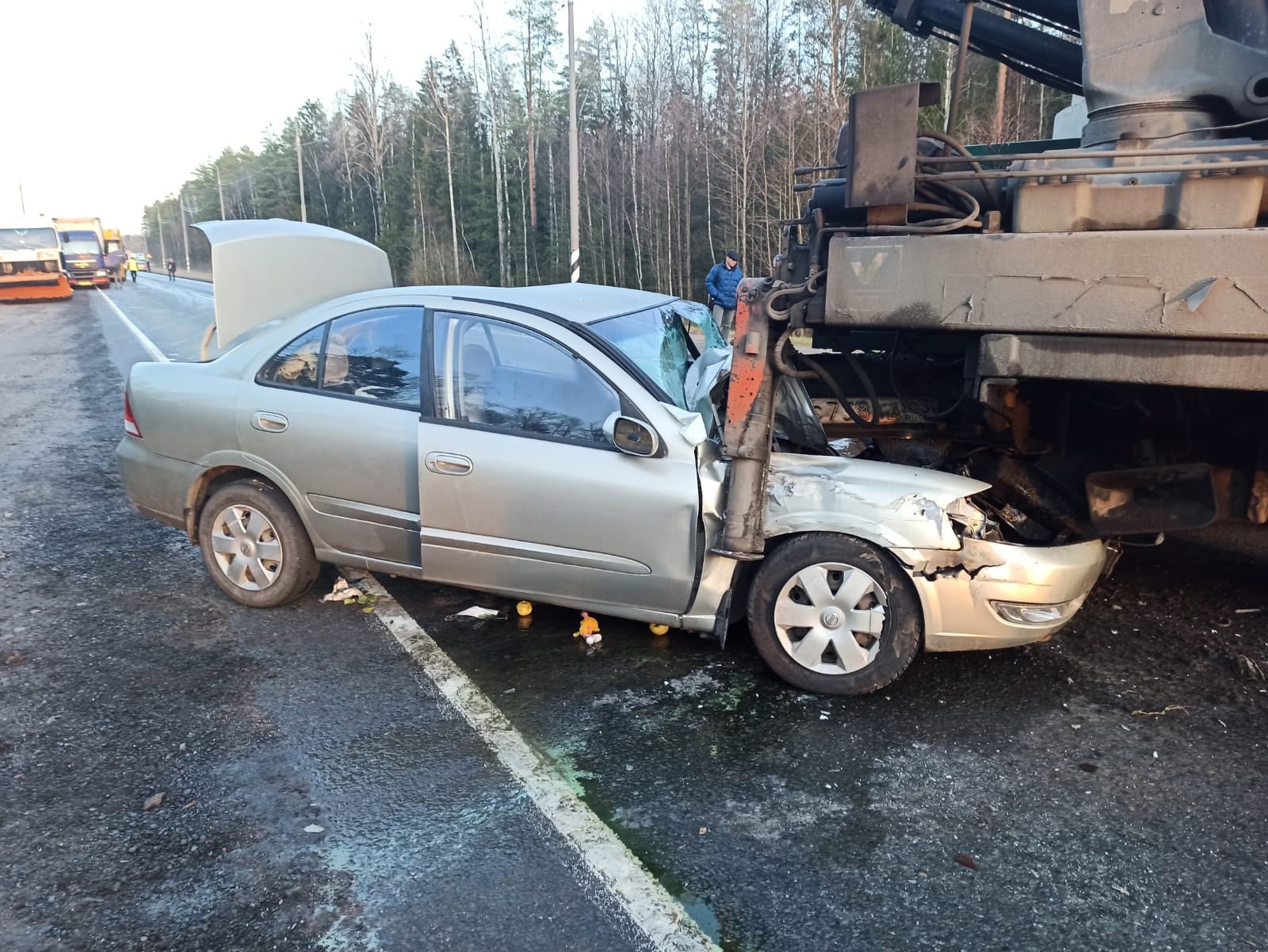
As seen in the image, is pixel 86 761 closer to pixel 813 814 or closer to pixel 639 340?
pixel 813 814

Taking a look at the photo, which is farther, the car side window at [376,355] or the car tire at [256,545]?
the car tire at [256,545]

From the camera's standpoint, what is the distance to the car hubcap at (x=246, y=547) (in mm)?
4754

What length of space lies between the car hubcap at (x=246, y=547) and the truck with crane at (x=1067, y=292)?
2.43m

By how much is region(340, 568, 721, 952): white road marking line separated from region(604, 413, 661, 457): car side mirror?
1192 millimetres

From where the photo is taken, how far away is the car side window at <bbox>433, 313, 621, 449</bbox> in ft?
13.5

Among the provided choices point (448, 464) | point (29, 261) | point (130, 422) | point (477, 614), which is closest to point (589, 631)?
point (477, 614)

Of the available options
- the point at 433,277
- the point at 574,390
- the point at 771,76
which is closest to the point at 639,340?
the point at 574,390

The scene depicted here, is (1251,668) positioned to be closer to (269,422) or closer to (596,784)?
(596,784)

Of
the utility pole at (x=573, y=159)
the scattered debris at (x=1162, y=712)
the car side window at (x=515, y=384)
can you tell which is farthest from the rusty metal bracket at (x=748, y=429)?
the utility pole at (x=573, y=159)

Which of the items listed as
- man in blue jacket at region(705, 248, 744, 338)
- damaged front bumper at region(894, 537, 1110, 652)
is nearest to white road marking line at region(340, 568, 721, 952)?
damaged front bumper at region(894, 537, 1110, 652)

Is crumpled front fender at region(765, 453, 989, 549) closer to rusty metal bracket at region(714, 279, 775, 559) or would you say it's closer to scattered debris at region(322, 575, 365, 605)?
rusty metal bracket at region(714, 279, 775, 559)

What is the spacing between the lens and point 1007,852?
113 inches

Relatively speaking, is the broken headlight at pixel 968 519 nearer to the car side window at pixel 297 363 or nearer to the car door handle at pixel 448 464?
the car door handle at pixel 448 464

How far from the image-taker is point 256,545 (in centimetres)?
478
